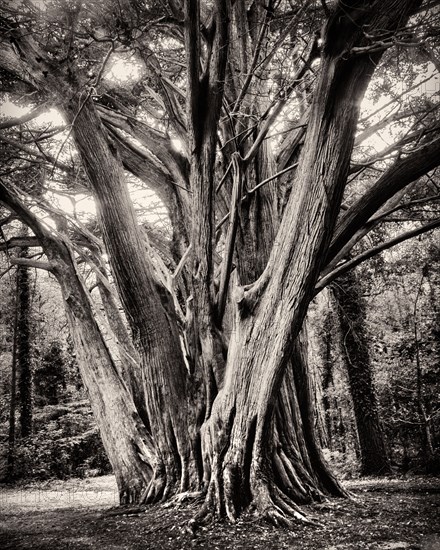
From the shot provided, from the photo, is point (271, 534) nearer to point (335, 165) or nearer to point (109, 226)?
point (335, 165)

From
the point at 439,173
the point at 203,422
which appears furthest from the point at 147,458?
the point at 439,173

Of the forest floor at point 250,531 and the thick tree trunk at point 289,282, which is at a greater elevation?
the thick tree trunk at point 289,282

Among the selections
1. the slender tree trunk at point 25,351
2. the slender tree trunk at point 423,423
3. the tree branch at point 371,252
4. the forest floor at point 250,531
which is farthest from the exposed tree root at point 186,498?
the slender tree trunk at point 25,351

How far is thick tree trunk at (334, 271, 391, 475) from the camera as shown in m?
7.38

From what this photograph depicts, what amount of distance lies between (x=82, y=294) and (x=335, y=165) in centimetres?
380

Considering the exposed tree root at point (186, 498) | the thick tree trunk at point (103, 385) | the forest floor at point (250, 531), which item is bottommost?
the forest floor at point (250, 531)

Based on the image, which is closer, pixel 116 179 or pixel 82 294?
pixel 116 179

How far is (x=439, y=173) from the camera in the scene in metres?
6.39

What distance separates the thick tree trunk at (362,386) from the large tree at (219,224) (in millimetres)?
3501

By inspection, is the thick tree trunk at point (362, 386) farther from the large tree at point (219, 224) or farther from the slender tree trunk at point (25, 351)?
the slender tree trunk at point (25, 351)

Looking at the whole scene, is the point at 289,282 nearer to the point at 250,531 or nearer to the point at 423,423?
the point at 250,531

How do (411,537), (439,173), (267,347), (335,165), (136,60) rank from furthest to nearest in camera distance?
(439,173) → (136,60) → (267,347) → (335,165) → (411,537)

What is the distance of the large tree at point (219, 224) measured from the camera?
10.4 ft

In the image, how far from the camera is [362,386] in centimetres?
762
